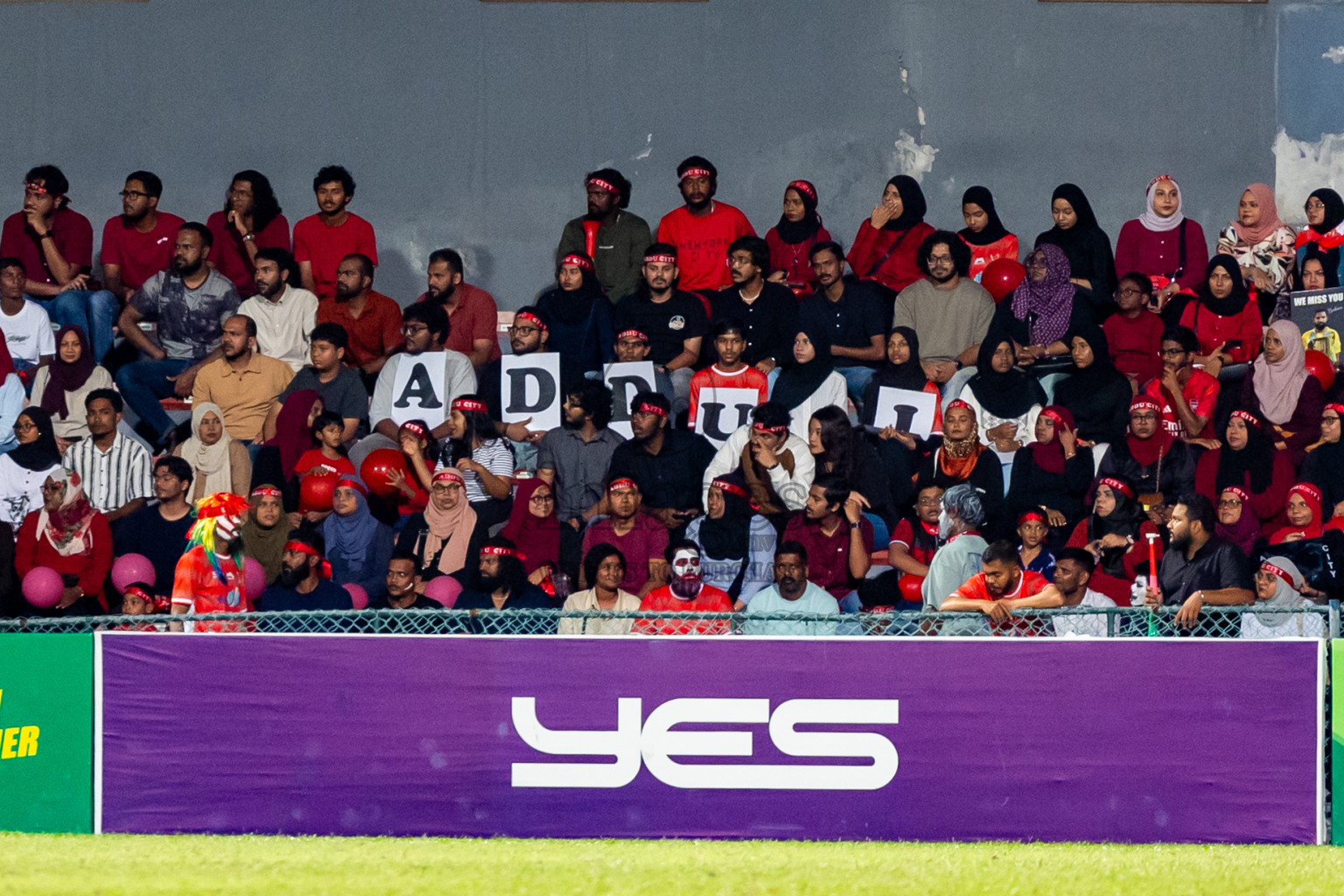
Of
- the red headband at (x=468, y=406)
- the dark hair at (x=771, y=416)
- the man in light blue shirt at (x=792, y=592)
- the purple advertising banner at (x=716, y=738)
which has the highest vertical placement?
the red headband at (x=468, y=406)

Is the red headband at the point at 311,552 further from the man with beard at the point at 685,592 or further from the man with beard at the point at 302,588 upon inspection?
the man with beard at the point at 685,592

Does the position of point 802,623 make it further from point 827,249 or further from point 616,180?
point 616,180

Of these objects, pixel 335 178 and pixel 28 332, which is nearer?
pixel 28 332

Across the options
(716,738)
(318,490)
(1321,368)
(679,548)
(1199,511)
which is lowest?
(716,738)

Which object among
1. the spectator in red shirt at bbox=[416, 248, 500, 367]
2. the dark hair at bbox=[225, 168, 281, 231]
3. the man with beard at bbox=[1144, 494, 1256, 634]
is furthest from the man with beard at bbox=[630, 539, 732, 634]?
the dark hair at bbox=[225, 168, 281, 231]

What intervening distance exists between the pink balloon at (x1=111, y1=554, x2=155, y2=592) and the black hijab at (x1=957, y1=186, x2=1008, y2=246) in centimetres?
711

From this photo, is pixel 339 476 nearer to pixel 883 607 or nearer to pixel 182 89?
pixel 883 607

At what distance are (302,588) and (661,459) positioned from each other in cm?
276

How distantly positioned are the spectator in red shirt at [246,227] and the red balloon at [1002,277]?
5.81 meters

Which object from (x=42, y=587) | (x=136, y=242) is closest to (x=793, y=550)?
(x=42, y=587)

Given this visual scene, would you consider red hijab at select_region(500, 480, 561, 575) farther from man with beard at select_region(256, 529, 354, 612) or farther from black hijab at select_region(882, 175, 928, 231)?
black hijab at select_region(882, 175, 928, 231)

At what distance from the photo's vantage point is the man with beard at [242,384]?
14.4 meters

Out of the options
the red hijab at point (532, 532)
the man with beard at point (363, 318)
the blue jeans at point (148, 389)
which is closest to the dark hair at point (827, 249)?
the red hijab at point (532, 532)

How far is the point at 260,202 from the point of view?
15688mm
